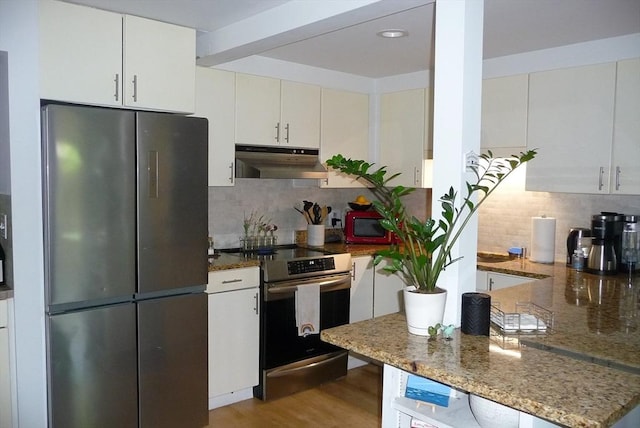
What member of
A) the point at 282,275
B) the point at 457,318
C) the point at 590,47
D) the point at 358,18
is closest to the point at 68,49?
the point at 358,18

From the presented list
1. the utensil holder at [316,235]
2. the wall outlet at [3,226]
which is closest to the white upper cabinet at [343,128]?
the utensil holder at [316,235]

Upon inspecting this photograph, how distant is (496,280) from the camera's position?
3.68 metres

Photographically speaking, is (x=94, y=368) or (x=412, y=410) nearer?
(x=412, y=410)

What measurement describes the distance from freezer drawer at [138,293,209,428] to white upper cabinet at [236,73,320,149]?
128cm

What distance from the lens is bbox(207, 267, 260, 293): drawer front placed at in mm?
3422

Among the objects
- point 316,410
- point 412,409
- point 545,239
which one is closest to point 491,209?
point 545,239

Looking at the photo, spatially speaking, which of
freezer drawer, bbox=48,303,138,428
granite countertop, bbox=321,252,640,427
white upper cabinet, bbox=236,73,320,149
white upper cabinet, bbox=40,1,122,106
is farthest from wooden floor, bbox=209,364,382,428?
white upper cabinet, bbox=40,1,122,106

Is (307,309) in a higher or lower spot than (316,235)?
lower

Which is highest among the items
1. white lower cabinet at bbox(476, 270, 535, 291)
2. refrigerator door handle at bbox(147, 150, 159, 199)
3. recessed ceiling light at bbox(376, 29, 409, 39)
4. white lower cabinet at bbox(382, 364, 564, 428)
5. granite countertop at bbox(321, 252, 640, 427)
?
recessed ceiling light at bbox(376, 29, 409, 39)

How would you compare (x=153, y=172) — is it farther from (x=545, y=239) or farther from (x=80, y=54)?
(x=545, y=239)

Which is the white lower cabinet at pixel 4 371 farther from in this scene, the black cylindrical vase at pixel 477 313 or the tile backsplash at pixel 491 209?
the black cylindrical vase at pixel 477 313

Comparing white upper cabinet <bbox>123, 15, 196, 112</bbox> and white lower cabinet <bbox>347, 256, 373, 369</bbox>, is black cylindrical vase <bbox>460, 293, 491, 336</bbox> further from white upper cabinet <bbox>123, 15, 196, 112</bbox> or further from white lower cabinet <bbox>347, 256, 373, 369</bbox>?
white lower cabinet <bbox>347, 256, 373, 369</bbox>

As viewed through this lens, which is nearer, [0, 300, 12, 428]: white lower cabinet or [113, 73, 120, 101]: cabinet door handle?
[0, 300, 12, 428]: white lower cabinet

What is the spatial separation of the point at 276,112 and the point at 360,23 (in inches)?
54.8
